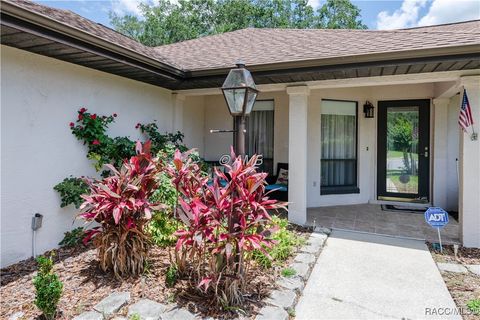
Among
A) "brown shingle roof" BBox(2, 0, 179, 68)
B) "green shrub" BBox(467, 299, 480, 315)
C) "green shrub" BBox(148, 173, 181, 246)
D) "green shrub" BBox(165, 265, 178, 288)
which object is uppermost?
"brown shingle roof" BBox(2, 0, 179, 68)

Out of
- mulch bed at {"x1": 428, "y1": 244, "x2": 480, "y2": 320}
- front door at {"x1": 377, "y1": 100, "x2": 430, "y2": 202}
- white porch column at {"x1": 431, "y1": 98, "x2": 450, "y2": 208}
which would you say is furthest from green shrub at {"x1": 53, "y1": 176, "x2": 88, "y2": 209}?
white porch column at {"x1": 431, "y1": 98, "x2": 450, "y2": 208}

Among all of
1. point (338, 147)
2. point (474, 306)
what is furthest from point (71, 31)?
point (338, 147)

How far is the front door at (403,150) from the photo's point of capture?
7.33 m

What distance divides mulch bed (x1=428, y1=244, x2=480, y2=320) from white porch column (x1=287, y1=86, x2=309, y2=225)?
212cm

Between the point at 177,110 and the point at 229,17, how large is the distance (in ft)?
62.1

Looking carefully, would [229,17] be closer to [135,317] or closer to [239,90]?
[239,90]

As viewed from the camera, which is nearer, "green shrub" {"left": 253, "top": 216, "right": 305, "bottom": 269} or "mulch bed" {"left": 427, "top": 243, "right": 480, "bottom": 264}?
"green shrub" {"left": 253, "top": 216, "right": 305, "bottom": 269}

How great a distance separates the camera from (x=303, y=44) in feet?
19.3

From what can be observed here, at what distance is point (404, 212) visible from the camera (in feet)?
22.0

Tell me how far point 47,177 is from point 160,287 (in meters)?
2.44

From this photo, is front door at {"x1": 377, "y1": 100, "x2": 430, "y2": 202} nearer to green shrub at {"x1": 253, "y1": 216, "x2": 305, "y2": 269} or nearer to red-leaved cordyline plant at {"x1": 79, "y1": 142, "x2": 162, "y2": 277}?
green shrub at {"x1": 253, "y1": 216, "x2": 305, "y2": 269}

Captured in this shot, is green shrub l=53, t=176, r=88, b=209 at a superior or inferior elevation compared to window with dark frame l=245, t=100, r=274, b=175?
inferior

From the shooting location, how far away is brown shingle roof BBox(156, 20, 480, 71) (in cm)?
436

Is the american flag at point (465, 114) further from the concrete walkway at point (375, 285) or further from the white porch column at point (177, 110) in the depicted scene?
the white porch column at point (177, 110)
